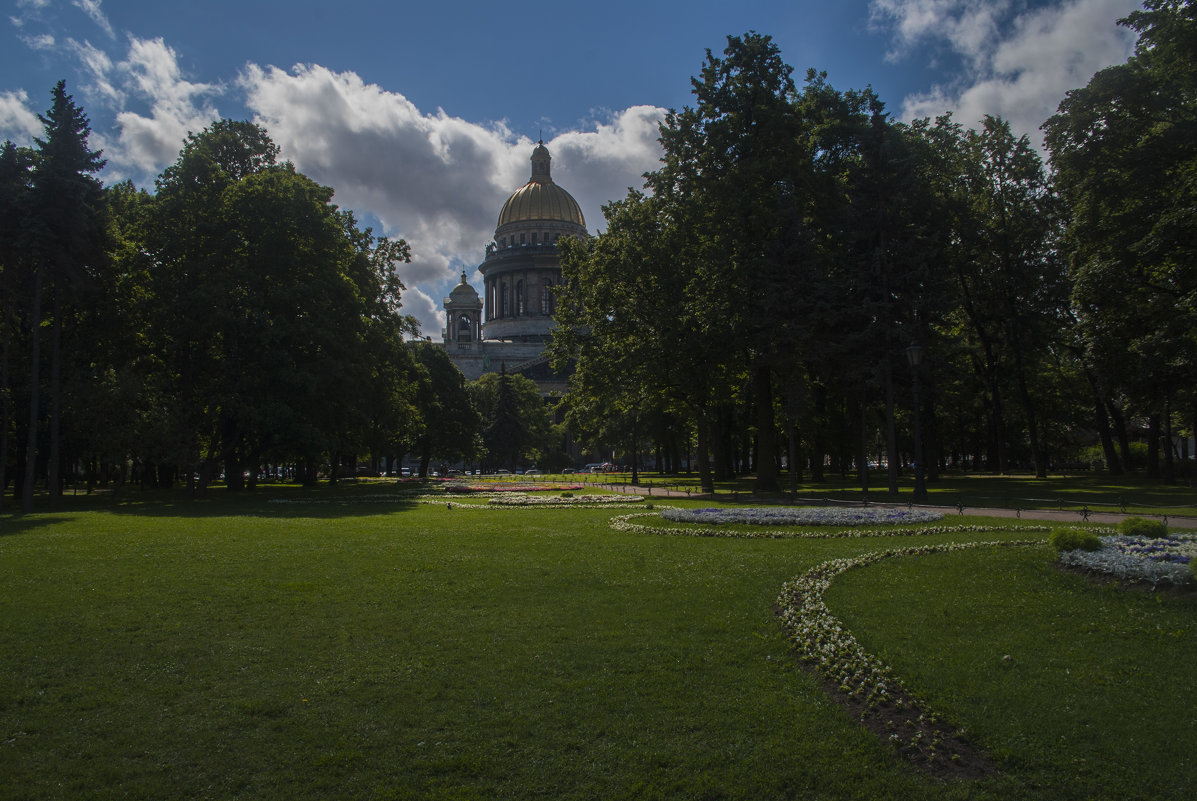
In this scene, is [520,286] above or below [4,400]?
above

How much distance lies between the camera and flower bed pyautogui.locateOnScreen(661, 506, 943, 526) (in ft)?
59.0

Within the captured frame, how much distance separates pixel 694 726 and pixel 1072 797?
2550 millimetres

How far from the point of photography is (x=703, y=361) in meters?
31.0

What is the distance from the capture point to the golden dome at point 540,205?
402 ft

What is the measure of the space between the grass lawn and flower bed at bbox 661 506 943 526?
611 cm

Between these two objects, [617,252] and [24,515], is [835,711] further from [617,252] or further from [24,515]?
[617,252]

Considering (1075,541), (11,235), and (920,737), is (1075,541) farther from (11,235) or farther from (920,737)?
(11,235)

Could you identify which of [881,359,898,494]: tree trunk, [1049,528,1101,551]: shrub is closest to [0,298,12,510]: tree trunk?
[881,359,898,494]: tree trunk

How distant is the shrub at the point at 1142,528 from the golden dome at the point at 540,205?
114958mm

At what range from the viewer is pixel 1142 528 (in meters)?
11.7

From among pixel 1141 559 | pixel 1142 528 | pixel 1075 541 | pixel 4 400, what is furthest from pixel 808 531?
pixel 4 400

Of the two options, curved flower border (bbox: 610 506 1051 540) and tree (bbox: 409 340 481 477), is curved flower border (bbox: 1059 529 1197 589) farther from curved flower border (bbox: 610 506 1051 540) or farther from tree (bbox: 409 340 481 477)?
tree (bbox: 409 340 481 477)

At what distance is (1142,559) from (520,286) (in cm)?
12092

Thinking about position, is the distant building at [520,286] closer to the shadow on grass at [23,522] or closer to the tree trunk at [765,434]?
the tree trunk at [765,434]
